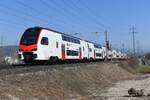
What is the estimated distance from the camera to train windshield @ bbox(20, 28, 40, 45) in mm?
40344

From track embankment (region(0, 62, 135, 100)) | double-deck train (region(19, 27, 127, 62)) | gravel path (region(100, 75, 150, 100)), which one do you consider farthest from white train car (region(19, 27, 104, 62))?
gravel path (region(100, 75, 150, 100))

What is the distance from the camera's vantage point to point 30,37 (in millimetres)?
40844

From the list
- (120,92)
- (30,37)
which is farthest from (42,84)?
(30,37)

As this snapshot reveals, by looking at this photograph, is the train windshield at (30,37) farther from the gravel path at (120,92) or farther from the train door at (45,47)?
the gravel path at (120,92)

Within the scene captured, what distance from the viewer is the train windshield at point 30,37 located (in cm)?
4034

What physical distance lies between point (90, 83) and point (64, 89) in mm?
12640

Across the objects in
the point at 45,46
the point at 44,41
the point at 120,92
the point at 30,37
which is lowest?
the point at 120,92

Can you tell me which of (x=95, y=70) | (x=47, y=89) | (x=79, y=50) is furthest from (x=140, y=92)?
(x=79, y=50)

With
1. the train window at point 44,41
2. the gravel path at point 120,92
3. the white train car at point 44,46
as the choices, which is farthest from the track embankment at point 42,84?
the train window at point 44,41

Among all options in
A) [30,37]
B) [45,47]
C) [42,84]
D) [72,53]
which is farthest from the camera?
[72,53]

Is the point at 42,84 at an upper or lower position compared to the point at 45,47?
lower

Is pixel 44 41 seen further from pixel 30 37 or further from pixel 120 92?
pixel 120 92

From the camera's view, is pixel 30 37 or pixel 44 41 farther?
pixel 44 41

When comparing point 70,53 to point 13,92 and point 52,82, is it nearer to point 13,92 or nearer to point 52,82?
point 52,82
